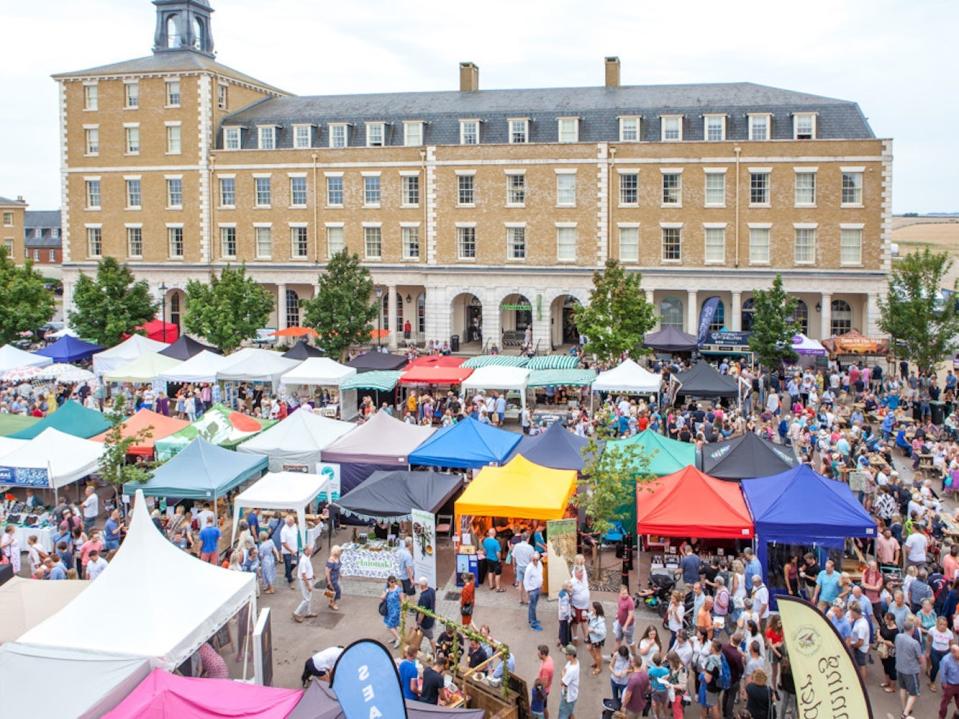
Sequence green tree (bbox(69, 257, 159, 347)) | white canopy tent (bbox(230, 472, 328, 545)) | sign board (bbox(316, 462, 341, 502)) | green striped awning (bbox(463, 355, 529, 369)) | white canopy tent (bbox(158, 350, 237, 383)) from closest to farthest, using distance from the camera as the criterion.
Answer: white canopy tent (bbox(230, 472, 328, 545)) < sign board (bbox(316, 462, 341, 502)) < white canopy tent (bbox(158, 350, 237, 383)) < green striped awning (bbox(463, 355, 529, 369)) < green tree (bbox(69, 257, 159, 347))

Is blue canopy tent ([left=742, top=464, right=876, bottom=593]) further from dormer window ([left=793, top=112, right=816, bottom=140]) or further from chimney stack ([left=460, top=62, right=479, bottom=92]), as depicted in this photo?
chimney stack ([left=460, top=62, right=479, bottom=92])

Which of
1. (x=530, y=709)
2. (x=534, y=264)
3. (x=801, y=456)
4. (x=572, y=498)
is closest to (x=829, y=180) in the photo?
(x=534, y=264)

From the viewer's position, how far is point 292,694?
10.9 meters

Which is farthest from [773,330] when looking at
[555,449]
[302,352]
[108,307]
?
[108,307]

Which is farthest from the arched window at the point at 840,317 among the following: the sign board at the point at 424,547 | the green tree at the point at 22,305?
the green tree at the point at 22,305

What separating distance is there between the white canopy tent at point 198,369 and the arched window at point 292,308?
18116 mm

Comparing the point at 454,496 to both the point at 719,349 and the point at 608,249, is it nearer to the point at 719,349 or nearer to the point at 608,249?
the point at 719,349

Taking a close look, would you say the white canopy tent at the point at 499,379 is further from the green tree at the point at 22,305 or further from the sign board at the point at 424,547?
the green tree at the point at 22,305

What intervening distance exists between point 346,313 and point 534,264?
1147cm

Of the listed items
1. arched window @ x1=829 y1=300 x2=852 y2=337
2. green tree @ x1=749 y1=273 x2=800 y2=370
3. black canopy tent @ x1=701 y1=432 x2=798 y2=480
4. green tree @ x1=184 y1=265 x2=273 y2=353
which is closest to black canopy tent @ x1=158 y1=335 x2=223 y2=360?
green tree @ x1=184 y1=265 x2=273 y2=353

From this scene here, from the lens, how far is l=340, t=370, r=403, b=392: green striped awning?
31.2 m

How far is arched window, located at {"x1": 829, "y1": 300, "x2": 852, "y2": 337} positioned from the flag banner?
39474 millimetres

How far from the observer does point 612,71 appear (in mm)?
49375

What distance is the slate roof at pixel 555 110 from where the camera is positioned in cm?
4466
